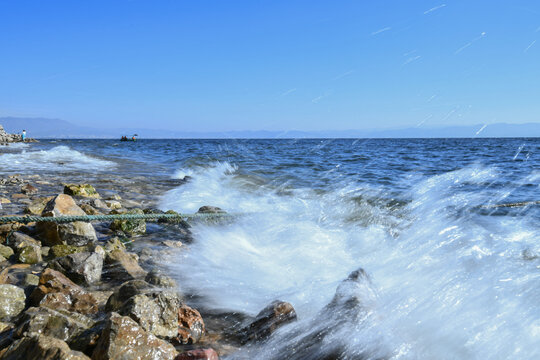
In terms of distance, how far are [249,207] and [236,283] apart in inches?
187

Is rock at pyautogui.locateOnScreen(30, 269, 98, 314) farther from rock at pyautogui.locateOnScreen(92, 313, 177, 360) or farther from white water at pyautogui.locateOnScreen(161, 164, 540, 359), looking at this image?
white water at pyautogui.locateOnScreen(161, 164, 540, 359)

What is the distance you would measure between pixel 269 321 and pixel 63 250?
276 cm

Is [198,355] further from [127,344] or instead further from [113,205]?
[113,205]

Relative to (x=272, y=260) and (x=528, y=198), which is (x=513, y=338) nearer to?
(x=272, y=260)

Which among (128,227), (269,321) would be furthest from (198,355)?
(128,227)

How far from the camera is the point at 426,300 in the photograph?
11.4 feet

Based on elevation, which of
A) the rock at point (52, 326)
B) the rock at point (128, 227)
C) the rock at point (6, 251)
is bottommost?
the rock at point (128, 227)

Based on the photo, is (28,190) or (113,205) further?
(28,190)

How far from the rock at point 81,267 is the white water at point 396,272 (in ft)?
2.79

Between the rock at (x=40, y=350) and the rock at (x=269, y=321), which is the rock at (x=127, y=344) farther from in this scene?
the rock at (x=269, y=321)

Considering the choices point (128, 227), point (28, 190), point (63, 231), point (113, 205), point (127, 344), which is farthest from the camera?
point (28, 190)

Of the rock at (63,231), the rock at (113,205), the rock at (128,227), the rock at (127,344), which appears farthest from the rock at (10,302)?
the rock at (113,205)

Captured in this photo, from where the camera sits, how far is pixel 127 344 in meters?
2.31

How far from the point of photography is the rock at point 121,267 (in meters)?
3.90
